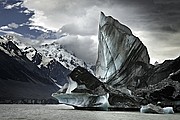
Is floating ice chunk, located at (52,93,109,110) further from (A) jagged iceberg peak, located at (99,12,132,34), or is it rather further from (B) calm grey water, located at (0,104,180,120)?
(A) jagged iceberg peak, located at (99,12,132,34)

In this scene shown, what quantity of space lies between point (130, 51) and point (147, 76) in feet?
27.6

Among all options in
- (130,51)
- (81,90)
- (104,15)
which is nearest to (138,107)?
(81,90)

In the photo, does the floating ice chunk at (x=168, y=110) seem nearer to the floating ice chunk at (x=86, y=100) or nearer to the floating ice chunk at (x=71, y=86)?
the floating ice chunk at (x=86, y=100)

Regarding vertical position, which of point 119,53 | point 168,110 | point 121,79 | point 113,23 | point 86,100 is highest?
point 113,23

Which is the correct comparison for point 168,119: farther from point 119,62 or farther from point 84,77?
point 119,62

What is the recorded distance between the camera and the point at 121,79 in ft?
279

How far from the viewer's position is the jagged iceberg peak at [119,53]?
85.2 metres

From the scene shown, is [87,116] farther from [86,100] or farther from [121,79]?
[121,79]

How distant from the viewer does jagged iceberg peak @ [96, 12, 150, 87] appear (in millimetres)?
85188

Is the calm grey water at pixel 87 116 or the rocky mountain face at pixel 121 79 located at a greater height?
the rocky mountain face at pixel 121 79

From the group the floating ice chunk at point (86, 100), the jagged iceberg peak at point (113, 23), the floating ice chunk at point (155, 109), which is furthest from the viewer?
the jagged iceberg peak at point (113, 23)

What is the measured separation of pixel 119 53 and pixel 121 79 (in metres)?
7.05

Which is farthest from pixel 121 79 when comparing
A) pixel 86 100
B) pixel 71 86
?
pixel 86 100

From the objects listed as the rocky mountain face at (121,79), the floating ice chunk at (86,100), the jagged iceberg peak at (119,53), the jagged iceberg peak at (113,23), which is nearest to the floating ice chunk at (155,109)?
the rocky mountain face at (121,79)
